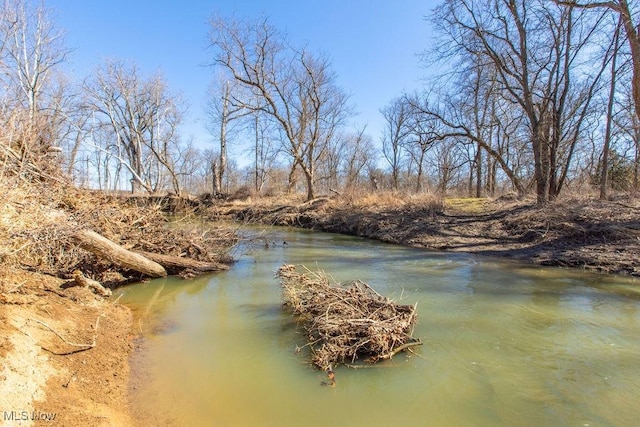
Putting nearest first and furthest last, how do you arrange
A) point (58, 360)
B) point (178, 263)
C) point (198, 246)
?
point (58, 360) → point (178, 263) → point (198, 246)

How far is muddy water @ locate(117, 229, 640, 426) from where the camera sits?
343 centimetres

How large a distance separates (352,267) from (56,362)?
283 inches

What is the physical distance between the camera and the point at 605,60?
15.4 m

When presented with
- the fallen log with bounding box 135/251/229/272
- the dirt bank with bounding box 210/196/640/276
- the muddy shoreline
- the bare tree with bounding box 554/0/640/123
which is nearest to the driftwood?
the muddy shoreline

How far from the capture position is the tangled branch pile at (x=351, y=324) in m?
4.36

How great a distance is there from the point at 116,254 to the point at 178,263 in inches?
64.6

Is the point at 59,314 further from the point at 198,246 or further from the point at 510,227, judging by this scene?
the point at 510,227

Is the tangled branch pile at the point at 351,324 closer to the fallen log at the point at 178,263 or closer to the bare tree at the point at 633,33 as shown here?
the fallen log at the point at 178,263

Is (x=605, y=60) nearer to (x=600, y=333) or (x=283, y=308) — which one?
(x=600, y=333)

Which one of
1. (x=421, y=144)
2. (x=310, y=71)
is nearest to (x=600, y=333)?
(x=421, y=144)

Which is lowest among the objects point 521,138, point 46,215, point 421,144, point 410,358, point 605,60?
point 410,358

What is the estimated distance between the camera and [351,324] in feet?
15.0

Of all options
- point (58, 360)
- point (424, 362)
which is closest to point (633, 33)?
point (424, 362)

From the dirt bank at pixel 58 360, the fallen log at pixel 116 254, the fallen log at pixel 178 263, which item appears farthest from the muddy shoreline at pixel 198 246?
the fallen log at pixel 178 263
